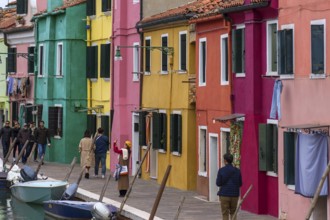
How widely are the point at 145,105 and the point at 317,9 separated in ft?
60.8

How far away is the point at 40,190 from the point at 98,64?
1327 cm

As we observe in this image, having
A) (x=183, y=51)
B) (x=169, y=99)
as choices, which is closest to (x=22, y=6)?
(x=169, y=99)

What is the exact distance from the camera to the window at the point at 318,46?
27.1 metres

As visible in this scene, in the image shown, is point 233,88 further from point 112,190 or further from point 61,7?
point 61,7

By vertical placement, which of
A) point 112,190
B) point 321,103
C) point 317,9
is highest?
point 317,9

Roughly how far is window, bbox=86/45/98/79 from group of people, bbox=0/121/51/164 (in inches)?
127

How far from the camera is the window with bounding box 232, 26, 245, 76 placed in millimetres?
32969

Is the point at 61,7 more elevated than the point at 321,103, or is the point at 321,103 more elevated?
the point at 61,7

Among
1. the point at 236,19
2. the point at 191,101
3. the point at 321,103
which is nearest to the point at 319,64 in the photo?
the point at 321,103

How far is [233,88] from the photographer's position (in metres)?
33.8

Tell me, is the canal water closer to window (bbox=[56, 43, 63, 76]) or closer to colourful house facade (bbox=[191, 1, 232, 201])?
colourful house facade (bbox=[191, 1, 232, 201])

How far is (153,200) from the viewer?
1422 inches

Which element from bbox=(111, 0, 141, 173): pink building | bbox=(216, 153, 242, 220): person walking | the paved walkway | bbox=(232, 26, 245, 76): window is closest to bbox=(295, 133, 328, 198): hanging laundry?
bbox=(216, 153, 242, 220): person walking

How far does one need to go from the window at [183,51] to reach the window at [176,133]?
173 cm
